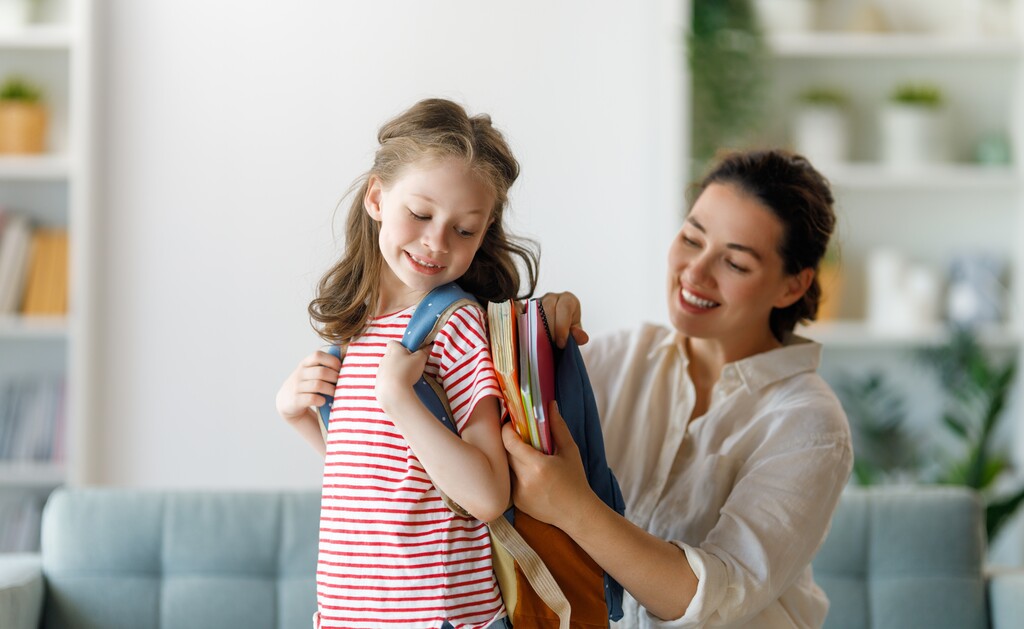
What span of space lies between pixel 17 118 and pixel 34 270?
480mm

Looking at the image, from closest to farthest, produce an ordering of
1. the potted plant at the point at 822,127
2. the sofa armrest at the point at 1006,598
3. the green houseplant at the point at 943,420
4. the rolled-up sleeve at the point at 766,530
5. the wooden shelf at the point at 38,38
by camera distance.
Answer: the rolled-up sleeve at the point at 766,530 < the sofa armrest at the point at 1006,598 < the green houseplant at the point at 943,420 < the wooden shelf at the point at 38,38 < the potted plant at the point at 822,127

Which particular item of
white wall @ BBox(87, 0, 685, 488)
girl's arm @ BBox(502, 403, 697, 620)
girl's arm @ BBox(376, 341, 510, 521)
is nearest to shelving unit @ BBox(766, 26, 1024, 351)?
white wall @ BBox(87, 0, 685, 488)

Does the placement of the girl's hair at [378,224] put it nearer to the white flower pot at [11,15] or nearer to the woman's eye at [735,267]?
the woman's eye at [735,267]

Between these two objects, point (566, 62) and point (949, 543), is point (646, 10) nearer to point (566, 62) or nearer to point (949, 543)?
point (566, 62)

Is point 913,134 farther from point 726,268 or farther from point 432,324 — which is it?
point 432,324

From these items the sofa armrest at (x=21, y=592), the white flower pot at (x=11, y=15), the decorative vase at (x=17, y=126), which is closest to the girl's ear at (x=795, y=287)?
the sofa armrest at (x=21, y=592)

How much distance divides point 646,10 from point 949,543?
6.92 feet

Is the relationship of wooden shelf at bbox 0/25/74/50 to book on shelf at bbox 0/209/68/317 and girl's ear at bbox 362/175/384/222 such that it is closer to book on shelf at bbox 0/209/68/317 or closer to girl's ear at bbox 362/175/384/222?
book on shelf at bbox 0/209/68/317

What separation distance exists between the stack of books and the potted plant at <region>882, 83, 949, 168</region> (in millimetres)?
2626

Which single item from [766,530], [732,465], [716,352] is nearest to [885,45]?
[716,352]

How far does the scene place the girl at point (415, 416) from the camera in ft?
4.21

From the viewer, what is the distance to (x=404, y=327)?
1.40 m

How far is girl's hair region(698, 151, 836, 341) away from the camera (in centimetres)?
179

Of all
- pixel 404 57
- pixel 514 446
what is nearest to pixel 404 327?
pixel 514 446
